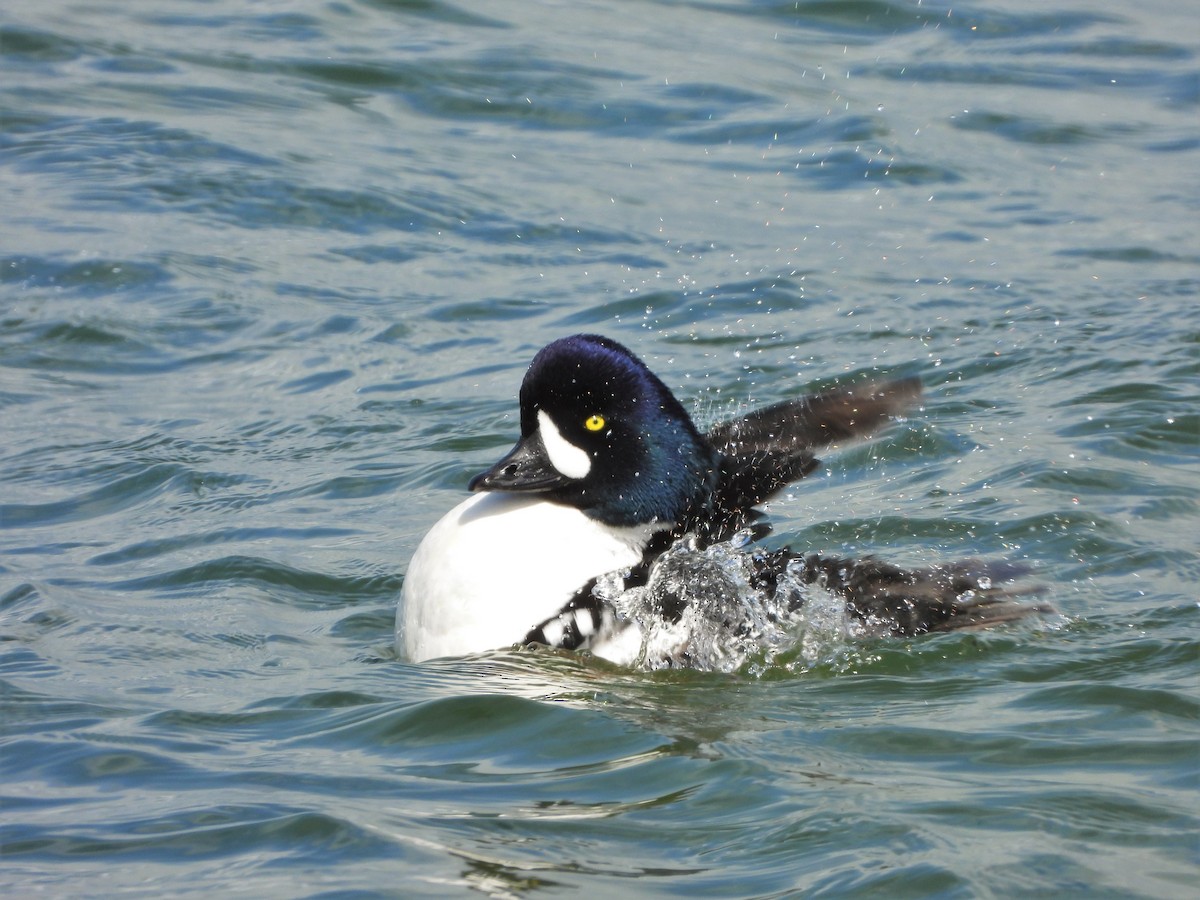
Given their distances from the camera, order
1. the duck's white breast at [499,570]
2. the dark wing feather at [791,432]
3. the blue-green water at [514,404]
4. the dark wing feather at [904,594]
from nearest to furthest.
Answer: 1. the blue-green water at [514,404]
2. the duck's white breast at [499,570]
3. the dark wing feather at [904,594]
4. the dark wing feather at [791,432]

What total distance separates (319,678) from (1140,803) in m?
2.57

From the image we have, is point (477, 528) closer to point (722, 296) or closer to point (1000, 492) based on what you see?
point (1000, 492)

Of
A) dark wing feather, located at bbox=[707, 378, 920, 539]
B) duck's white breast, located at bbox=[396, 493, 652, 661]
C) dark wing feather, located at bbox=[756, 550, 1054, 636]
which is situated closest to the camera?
duck's white breast, located at bbox=[396, 493, 652, 661]

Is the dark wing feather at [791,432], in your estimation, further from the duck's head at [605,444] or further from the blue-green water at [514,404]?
the blue-green water at [514,404]

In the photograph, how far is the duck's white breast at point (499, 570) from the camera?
5203 mm

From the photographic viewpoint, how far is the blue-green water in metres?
4.00

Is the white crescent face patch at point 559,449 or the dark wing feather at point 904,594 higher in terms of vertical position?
the white crescent face patch at point 559,449

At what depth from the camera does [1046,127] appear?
40.2 ft

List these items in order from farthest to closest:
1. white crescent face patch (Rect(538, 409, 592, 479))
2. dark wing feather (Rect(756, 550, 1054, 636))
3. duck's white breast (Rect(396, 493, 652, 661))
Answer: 1. dark wing feather (Rect(756, 550, 1054, 636))
2. white crescent face patch (Rect(538, 409, 592, 479))
3. duck's white breast (Rect(396, 493, 652, 661))

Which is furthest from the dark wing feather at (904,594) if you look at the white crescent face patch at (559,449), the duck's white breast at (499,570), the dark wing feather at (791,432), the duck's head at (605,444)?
the white crescent face patch at (559,449)

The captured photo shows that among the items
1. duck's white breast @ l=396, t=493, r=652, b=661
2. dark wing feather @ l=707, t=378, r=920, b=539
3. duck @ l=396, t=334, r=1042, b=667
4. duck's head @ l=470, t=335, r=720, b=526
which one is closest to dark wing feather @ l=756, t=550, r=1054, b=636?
duck @ l=396, t=334, r=1042, b=667

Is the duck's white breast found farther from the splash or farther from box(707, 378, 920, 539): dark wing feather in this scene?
box(707, 378, 920, 539): dark wing feather

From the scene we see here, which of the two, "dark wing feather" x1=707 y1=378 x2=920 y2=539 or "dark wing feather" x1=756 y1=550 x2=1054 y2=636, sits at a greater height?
"dark wing feather" x1=707 y1=378 x2=920 y2=539

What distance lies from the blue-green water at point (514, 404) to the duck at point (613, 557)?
0.44ft
